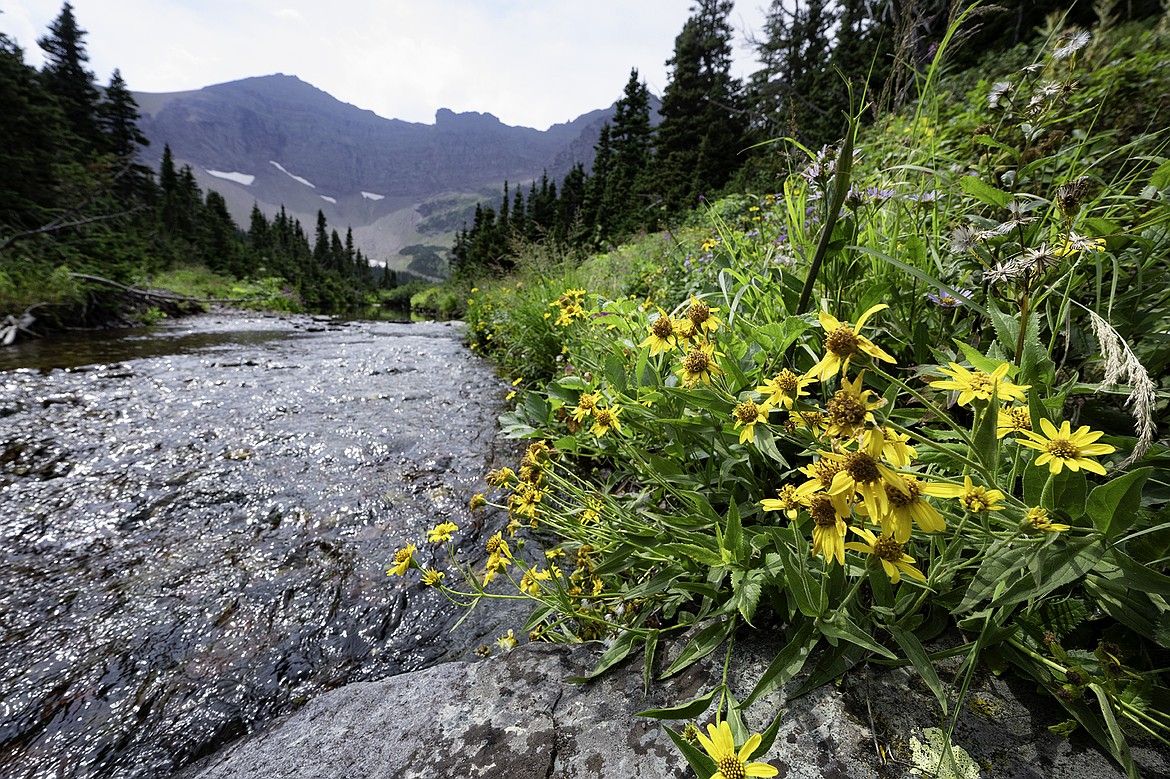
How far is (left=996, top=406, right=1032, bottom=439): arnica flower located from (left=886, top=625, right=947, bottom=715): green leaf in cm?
42

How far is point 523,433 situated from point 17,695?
6.13ft

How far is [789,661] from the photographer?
935 millimetres

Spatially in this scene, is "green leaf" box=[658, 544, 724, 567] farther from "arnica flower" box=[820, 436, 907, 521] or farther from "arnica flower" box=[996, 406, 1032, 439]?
"arnica flower" box=[996, 406, 1032, 439]

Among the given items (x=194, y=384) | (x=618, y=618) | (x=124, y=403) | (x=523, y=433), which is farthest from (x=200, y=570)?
(x=194, y=384)

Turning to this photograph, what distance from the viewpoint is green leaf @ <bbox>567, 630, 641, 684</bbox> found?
117 centimetres

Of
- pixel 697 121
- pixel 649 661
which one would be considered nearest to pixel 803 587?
pixel 649 661

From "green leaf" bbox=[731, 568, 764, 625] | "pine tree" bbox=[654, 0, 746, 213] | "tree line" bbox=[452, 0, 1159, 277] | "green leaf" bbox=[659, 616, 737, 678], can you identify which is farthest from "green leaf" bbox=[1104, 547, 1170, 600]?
"pine tree" bbox=[654, 0, 746, 213]

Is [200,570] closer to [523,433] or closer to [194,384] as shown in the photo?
[523,433]

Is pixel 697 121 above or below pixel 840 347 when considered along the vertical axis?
above

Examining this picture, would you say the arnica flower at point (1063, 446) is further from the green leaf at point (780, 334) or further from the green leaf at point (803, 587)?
the green leaf at point (780, 334)

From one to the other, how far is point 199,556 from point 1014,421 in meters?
3.01

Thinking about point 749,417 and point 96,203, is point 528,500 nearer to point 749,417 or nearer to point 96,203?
point 749,417

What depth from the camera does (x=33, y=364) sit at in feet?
16.9

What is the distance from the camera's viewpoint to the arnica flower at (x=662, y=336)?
1320mm
